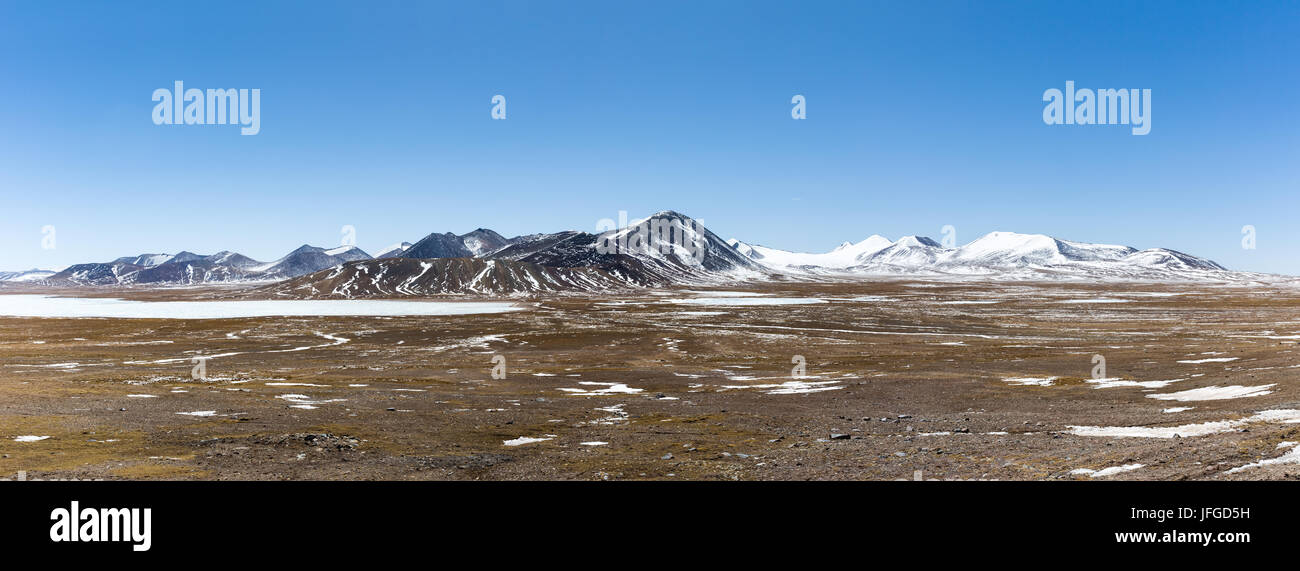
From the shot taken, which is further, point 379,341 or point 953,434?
point 379,341

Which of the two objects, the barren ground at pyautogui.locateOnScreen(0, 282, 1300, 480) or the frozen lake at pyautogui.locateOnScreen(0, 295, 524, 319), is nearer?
the barren ground at pyautogui.locateOnScreen(0, 282, 1300, 480)

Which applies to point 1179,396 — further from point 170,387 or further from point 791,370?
point 170,387

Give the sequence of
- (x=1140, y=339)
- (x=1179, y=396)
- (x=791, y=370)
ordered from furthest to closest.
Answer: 1. (x=1140, y=339)
2. (x=791, y=370)
3. (x=1179, y=396)

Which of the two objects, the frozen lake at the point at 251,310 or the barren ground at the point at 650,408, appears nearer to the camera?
the barren ground at the point at 650,408

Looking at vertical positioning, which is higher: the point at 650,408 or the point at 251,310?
the point at 251,310

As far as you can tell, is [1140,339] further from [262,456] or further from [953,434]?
[262,456]

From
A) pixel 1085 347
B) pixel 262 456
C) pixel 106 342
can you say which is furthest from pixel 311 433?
pixel 106 342

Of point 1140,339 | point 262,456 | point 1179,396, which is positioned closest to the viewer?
point 262,456

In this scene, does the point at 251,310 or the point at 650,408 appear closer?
the point at 650,408
